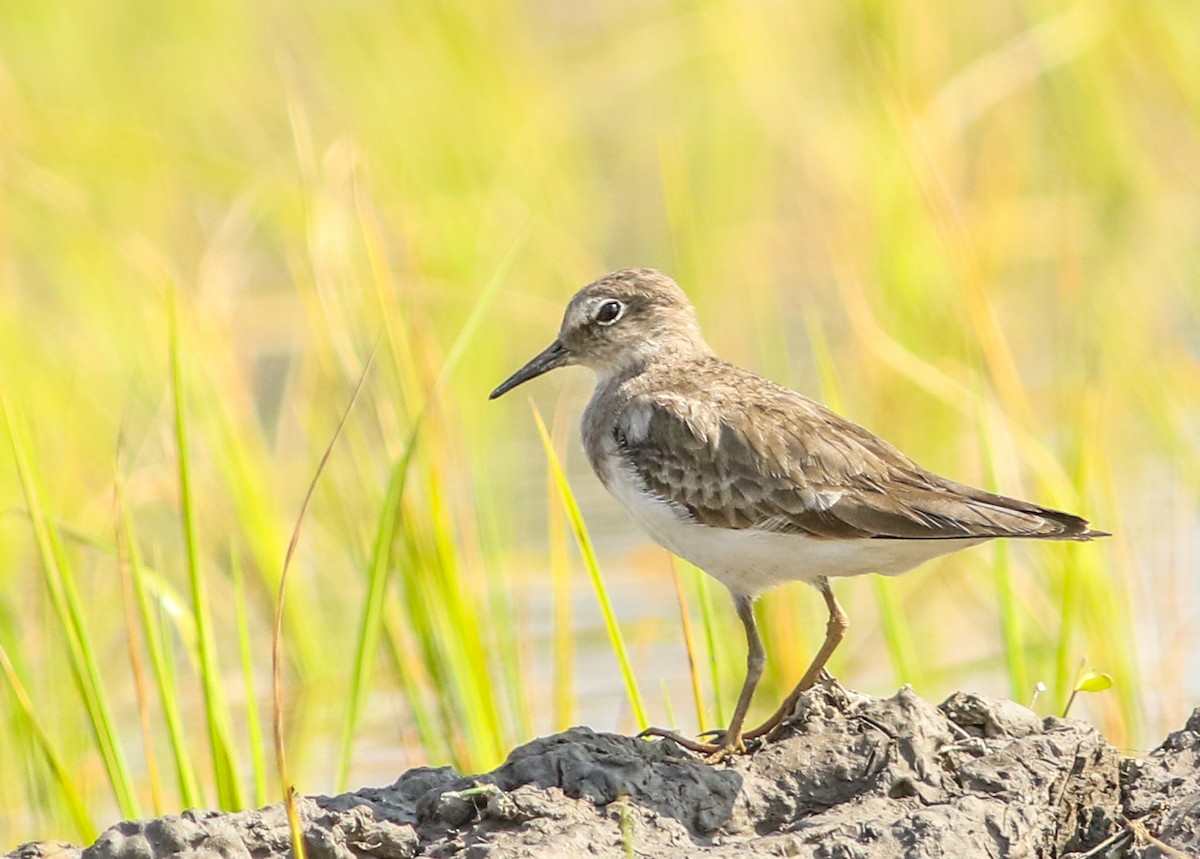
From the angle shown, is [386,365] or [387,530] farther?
[386,365]

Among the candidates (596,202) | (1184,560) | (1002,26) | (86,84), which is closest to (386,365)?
(1184,560)

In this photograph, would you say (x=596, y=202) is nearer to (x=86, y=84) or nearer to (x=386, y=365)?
(x=86, y=84)

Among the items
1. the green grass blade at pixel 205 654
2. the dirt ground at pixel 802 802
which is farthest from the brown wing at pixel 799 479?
the green grass blade at pixel 205 654

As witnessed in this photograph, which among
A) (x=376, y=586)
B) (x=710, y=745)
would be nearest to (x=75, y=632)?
(x=376, y=586)

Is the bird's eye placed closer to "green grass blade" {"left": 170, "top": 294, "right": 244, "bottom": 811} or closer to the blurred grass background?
the blurred grass background

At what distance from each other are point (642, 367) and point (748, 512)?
1028 millimetres

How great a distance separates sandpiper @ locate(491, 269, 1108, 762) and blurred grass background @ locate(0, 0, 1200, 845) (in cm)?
33

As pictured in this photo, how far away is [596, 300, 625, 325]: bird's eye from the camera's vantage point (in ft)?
19.7

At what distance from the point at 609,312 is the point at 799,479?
1231mm

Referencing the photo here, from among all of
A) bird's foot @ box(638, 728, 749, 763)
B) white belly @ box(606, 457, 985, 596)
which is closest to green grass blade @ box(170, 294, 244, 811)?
bird's foot @ box(638, 728, 749, 763)

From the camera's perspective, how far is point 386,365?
7.34 meters

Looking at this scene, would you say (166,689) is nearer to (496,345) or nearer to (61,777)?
(61,777)

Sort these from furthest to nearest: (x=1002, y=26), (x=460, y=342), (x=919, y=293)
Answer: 1. (x=1002, y=26)
2. (x=919, y=293)
3. (x=460, y=342)

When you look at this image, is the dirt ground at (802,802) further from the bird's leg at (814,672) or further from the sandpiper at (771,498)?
the sandpiper at (771,498)
